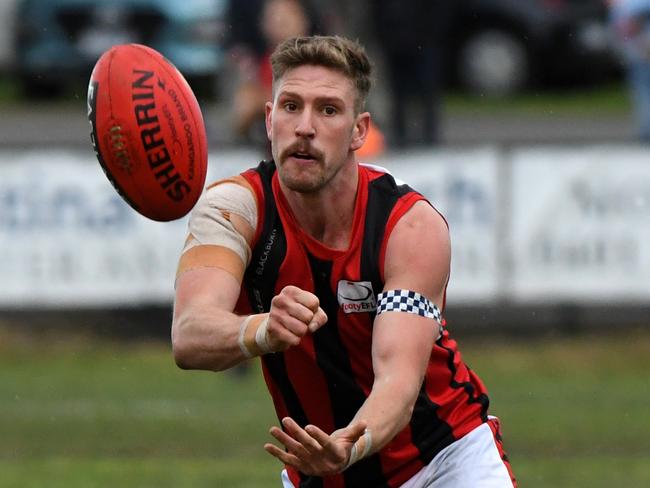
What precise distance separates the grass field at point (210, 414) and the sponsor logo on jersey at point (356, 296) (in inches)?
153

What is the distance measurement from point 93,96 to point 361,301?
3.70 ft

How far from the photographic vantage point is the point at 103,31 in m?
21.4

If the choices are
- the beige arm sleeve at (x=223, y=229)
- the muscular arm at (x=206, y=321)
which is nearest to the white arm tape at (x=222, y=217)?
the beige arm sleeve at (x=223, y=229)

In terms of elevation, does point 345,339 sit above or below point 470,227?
above

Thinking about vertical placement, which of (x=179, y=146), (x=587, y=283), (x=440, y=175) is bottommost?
(x=587, y=283)

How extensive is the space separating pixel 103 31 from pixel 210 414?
1116 centimetres

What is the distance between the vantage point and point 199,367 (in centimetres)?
502

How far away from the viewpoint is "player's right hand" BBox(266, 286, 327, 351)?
4.57 meters

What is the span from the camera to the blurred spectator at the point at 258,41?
12.1m

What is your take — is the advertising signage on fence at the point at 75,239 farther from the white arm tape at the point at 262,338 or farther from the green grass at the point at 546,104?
the green grass at the point at 546,104

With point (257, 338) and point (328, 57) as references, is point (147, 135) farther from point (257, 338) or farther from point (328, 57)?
point (257, 338)

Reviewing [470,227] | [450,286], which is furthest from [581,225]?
[450,286]

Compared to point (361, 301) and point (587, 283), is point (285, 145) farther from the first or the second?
point (587, 283)

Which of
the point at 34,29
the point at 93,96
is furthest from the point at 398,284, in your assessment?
the point at 34,29
